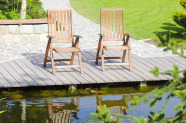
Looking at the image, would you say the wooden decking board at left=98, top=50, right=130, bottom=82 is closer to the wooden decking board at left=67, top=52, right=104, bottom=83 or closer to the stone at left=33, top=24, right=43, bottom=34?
the wooden decking board at left=67, top=52, right=104, bottom=83

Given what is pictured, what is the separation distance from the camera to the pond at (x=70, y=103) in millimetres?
5723

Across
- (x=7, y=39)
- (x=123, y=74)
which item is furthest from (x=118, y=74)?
(x=7, y=39)

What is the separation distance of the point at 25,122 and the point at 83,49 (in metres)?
4.58

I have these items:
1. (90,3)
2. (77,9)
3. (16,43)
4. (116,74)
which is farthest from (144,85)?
(90,3)

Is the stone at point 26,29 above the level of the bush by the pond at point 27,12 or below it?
below

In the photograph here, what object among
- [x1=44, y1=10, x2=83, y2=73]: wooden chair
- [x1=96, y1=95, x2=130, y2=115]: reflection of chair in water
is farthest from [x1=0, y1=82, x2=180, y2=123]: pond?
[x1=44, y1=10, x2=83, y2=73]: wooden chair

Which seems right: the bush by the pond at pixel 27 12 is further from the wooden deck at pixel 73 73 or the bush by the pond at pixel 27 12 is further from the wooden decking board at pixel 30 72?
the wooden decking board at pixel 30 72

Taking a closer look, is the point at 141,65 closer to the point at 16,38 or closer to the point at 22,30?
the point at 22,30

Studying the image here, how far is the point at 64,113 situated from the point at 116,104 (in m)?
1.00

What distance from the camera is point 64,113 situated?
19.5ft

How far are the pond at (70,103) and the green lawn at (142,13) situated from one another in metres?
5.09

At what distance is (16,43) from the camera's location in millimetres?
10555

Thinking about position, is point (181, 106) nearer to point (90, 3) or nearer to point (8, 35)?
point (8, 35)

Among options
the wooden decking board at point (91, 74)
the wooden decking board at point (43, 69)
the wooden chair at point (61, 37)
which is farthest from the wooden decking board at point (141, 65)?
the wooden decking board at point (43, 69)
